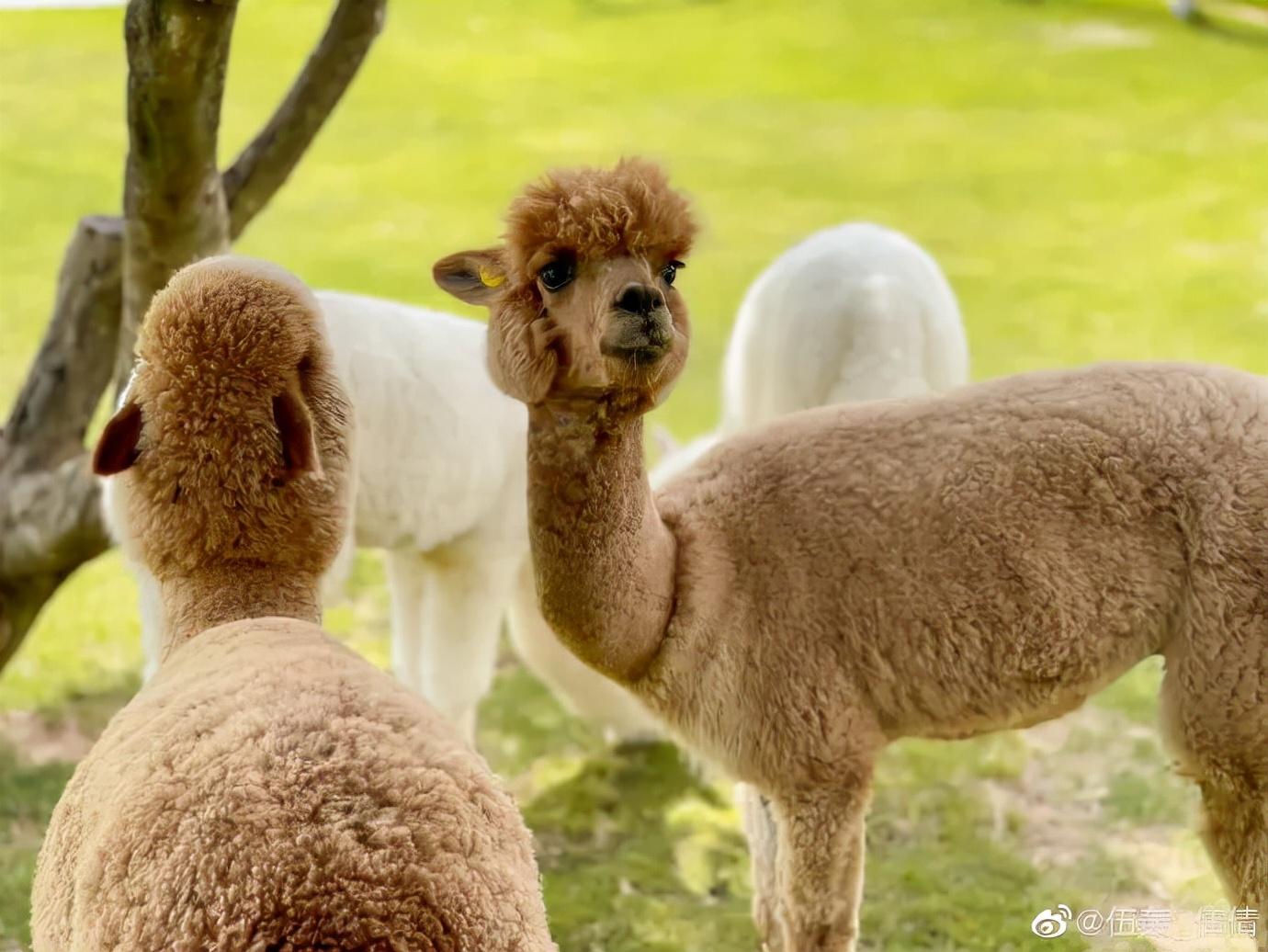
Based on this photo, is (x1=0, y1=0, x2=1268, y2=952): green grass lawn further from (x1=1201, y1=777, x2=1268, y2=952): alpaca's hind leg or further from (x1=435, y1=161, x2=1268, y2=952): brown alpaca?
(x1=435, y1=161, x2=1268, y2=952): brown alpaca

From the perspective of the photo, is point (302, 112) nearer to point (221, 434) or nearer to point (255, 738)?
point (221, 434)

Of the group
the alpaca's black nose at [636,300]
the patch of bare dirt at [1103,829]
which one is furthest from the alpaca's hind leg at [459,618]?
the alpaca's black nose at [636,300]

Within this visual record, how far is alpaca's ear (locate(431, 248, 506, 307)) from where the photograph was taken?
71.0 inches

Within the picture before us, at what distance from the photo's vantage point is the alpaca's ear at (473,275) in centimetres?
180

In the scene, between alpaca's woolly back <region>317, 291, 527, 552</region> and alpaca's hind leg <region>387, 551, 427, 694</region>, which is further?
alpaca's hind leg <region>387, 551, 427, 694</region>

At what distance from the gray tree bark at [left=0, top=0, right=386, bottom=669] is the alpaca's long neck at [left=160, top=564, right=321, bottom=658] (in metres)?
1.14

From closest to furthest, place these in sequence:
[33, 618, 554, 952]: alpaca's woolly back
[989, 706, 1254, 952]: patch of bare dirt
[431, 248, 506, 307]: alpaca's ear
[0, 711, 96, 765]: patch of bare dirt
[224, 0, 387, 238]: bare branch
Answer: [33, 618, 554, 952]: alpaca's woolly back, [431, 248, 506, 307]: alpaca's ear, [989, 706, 1254, 952]: patch of bare dirt, [224, 0, 387, 238]: bare branch, [0, 711, 96, 765]: patch of bare dirt

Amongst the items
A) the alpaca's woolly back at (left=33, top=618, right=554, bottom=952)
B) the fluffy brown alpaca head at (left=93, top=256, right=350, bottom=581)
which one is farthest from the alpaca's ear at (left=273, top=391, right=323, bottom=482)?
the alpaca's woolly back at (left=33, top=618, right=554, bottom=952)

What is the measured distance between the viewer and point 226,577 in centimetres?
152

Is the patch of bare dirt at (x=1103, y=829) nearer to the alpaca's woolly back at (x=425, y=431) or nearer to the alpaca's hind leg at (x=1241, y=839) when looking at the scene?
the alpaca's hind leg at (x=1241, y=839)

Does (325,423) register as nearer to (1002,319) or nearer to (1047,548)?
(1047,548)

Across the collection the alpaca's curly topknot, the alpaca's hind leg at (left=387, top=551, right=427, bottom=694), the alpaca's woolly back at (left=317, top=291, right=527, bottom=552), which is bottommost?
the alpaca's hind leg at (left=387, top=551, right=427, bottom=694)

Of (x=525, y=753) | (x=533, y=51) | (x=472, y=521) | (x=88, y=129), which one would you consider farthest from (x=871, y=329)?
(x=533, y=51)

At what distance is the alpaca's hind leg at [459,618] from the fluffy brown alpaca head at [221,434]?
1.31 m
